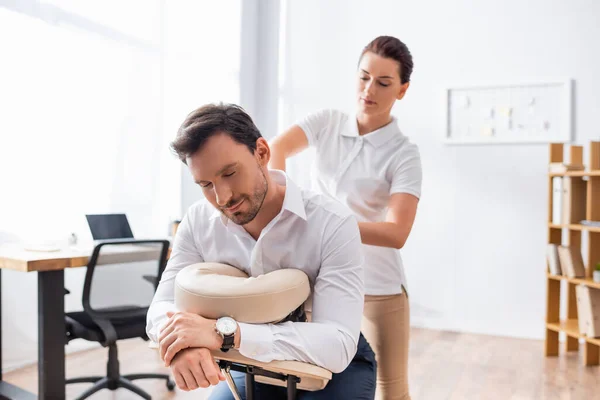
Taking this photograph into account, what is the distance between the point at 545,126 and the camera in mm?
4398

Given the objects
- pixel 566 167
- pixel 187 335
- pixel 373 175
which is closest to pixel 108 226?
pixel 373 175

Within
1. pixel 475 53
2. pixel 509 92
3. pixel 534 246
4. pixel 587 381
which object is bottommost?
pixel 587 381

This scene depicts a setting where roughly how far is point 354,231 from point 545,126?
363cm

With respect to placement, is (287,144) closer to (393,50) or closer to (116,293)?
(393,50)

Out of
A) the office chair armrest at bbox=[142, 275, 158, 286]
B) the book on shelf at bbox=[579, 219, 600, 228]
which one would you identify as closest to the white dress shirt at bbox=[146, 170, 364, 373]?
the office chair armrest at bbox=[142, 275, 158, 286]

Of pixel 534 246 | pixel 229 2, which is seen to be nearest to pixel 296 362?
pixel 534 246

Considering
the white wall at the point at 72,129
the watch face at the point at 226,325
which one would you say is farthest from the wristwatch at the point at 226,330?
the white wall at the point at 72,129

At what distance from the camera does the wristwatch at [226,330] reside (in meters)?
1.02

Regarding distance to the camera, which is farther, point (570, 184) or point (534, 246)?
point (534, 246)

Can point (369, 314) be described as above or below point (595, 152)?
below

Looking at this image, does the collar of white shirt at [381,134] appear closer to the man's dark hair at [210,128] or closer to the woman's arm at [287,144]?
the woman's arm at [287,144]

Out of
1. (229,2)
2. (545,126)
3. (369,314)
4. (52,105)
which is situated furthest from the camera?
(229,2)

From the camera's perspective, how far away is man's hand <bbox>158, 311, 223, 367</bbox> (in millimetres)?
1011

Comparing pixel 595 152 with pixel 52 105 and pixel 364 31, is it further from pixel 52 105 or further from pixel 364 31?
pixel 52 105
